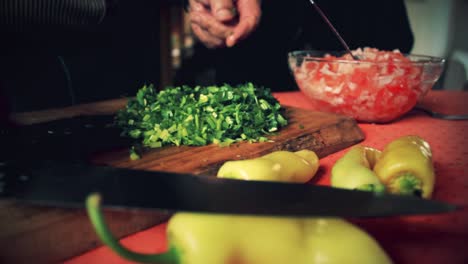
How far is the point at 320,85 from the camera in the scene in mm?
1558

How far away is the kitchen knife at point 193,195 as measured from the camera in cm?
58

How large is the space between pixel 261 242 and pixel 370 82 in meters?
1.06

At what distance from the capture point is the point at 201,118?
1162 millimetres

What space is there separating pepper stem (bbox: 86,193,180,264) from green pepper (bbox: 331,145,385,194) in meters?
0.35

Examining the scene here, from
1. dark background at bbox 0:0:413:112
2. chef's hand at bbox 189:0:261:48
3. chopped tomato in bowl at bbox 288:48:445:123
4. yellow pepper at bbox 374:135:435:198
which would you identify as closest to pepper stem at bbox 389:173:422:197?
yellow pepper at bbox 374:135:435:198

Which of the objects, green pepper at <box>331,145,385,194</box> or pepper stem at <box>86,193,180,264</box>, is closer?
pepper stem at <box>86,193,180,264</box>

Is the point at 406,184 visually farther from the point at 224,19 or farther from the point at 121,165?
the point at 224,19

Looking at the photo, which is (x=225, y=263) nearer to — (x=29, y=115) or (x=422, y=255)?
(x=422, y=255)

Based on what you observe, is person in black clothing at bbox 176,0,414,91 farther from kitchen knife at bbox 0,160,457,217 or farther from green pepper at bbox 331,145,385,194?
kitchen knife at bbox 0,160,457,217

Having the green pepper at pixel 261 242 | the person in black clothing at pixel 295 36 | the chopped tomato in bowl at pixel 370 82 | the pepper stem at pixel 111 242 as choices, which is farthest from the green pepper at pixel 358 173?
the person in black clothing at pixel 295 36

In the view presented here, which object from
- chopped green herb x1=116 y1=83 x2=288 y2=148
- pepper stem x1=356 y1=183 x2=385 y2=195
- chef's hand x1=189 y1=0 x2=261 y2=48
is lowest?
chopped green herb x1=116 y1=83 x2=288 y2=148

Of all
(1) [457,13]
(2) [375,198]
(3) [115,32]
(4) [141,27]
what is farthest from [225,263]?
(1) [457,13]

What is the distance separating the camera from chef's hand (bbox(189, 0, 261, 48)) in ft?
4.92

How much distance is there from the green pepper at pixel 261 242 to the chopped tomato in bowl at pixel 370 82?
978mm
